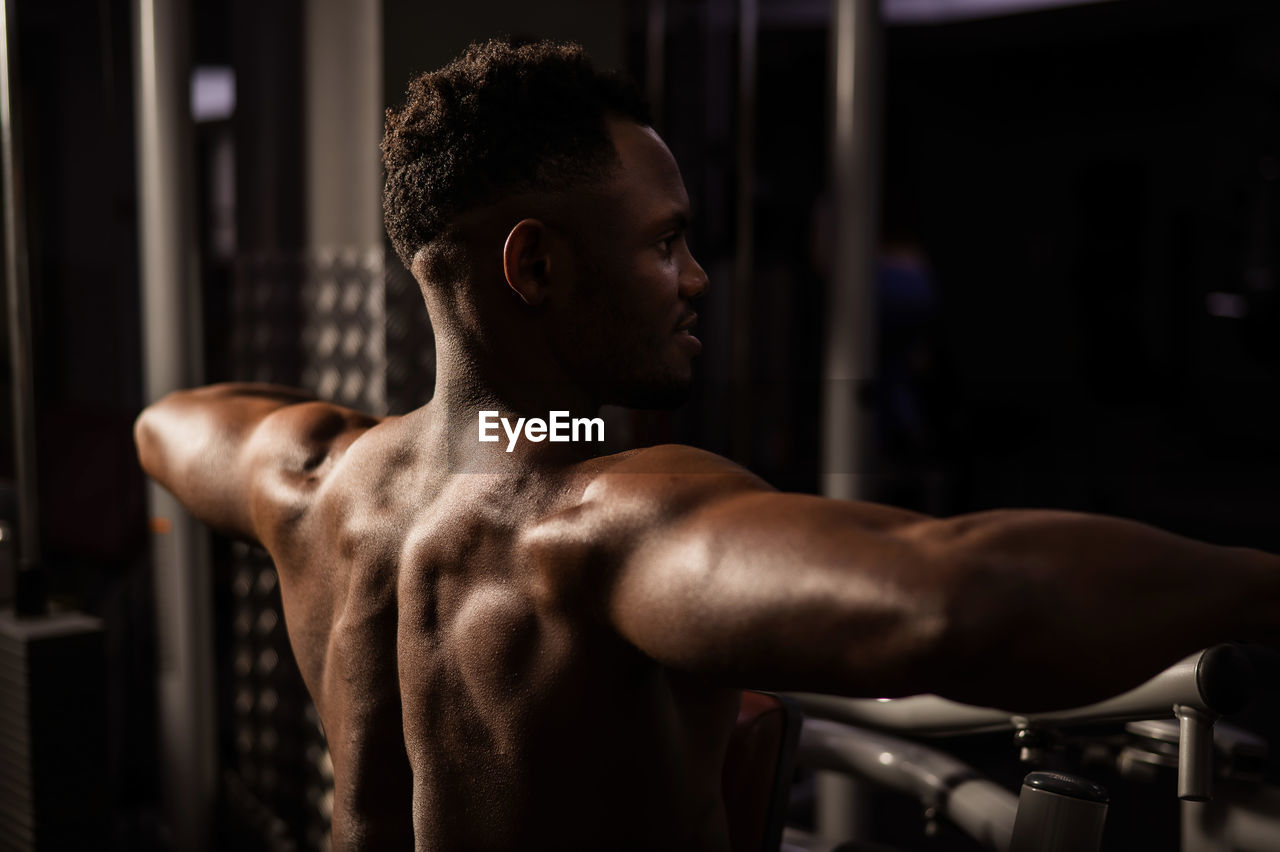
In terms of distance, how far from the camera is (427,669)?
852 mm

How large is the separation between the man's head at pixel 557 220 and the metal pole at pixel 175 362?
1093 millimetres

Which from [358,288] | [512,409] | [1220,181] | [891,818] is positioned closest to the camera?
[512,409]

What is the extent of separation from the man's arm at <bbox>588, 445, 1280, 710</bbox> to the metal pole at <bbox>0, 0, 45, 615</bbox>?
1.14m

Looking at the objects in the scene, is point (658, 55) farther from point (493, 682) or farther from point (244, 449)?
point (493, 682)

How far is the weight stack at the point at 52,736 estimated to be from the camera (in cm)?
140

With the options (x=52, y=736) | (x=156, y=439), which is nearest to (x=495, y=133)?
(x=156, y=439)

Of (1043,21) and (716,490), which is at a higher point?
(1043,21)

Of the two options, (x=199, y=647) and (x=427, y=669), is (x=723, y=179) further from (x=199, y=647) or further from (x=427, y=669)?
(x=427, y=669)

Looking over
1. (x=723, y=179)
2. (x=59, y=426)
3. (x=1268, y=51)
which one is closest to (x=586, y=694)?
(x=723, y=179)

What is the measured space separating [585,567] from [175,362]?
4.32 feet

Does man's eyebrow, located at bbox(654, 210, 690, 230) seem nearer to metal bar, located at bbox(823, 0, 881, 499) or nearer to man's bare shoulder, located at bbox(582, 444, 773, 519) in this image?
man's bare shoulder, located at bbox(582, 444, 773, 519)

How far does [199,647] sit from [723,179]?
136 cm

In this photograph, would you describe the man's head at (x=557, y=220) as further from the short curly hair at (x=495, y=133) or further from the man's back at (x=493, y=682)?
the man's back at (x=493, y=682)

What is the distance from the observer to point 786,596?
0.60m
